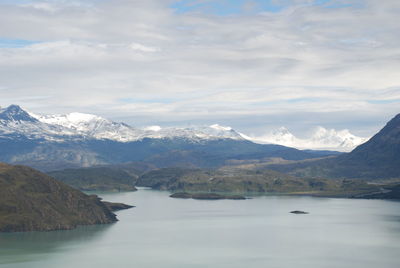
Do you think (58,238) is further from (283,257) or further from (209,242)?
(283,257)

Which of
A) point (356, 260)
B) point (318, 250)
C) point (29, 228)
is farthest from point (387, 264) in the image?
point (29, 228)

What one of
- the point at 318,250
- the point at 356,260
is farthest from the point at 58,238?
the point at 356,260

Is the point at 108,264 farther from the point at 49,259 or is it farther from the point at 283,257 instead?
the point at 283,257

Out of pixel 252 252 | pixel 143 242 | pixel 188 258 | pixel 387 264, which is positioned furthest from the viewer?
pixel 143 242

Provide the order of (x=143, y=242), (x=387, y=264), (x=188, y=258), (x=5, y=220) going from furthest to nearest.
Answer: (x=5, y=220) < (x=143, y=242) < (x=188, y=258) < (x=387, y=264)

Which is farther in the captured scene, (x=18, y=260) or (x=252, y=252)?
(x=252, y=252)

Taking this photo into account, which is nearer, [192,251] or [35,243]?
[192,251]

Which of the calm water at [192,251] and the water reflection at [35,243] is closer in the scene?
the calm water at [192,251]

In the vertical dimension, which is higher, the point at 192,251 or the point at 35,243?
the point at 35,243

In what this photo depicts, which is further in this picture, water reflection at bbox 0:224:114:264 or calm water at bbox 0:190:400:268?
water reflection at bbox 0:224:114:264
